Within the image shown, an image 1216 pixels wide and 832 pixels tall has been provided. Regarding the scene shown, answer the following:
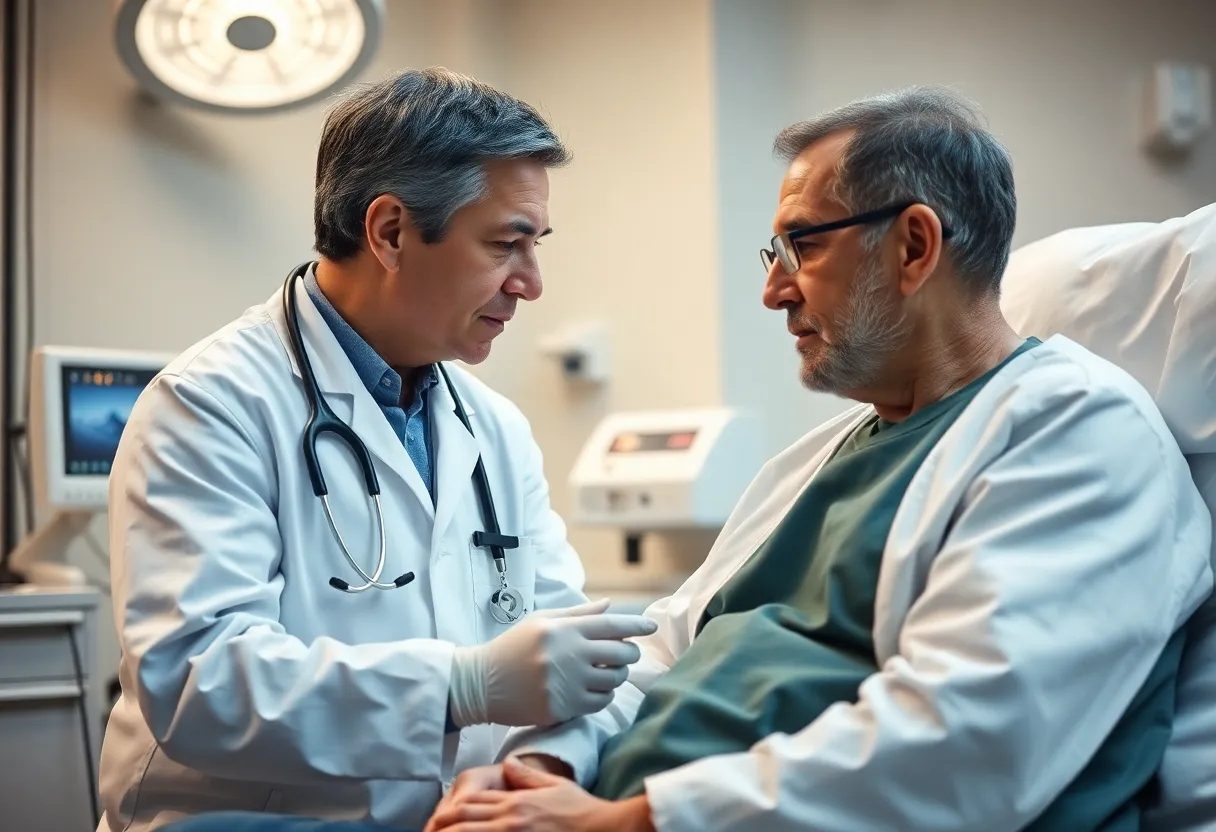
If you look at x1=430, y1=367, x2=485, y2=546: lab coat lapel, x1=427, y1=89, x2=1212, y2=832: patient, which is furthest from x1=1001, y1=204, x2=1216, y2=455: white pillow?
x1=430, y1=367, x2=485, y2=546: lab coat lapel

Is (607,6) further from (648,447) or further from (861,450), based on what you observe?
(861,450)

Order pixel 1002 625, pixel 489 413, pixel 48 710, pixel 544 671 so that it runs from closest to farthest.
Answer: pixel 1002 625
pixel 544 671
pixel 489 413
pixel 48 710

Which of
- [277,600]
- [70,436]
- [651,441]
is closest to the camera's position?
[277,600]

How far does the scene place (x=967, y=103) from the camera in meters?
1.34

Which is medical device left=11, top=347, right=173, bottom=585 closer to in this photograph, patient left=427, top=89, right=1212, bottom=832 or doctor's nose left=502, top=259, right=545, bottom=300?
doctor's nose left=502, top=259, right=545, bottom=300

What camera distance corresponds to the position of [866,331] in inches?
50.9

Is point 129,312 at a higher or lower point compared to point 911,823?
higher

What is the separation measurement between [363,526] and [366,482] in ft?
0.16

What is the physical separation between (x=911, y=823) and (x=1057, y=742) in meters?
0.13

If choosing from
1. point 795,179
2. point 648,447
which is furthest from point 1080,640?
point 648,447

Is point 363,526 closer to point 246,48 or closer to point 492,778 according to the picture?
point 492,778

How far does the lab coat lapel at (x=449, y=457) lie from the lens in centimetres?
149

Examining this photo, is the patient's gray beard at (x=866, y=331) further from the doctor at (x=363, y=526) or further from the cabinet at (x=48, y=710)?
the cabinet at (x=48, y=710)

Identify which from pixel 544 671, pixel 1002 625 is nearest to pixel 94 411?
pixel 544 671
